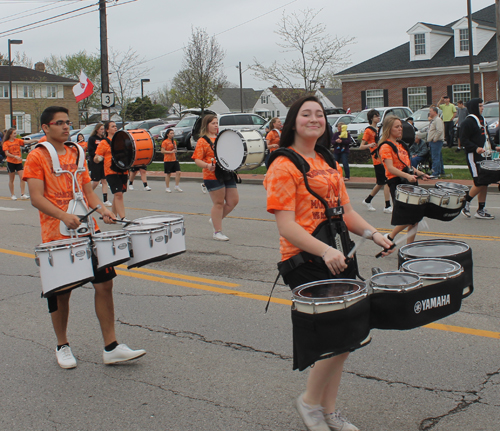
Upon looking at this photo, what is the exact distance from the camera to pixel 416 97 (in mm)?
40938

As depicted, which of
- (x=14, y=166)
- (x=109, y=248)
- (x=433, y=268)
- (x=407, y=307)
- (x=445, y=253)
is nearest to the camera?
(x=407, y=307)

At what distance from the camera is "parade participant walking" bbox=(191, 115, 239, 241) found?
942 cm

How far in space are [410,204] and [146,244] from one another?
3350 mm

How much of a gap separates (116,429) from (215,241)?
6.04 meters

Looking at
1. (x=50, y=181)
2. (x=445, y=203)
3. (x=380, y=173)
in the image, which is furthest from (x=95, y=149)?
(x=50, y=181)

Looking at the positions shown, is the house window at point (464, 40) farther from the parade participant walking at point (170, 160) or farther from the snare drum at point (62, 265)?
the snare drum at point (62, 265)

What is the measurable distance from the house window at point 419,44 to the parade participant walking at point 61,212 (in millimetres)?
39543

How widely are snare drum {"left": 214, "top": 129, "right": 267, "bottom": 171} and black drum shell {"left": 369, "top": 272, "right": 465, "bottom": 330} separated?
21.0 feet

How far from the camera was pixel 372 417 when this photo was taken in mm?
3746

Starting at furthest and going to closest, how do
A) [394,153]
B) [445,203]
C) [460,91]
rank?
[460,91], [394,153], [445,203]

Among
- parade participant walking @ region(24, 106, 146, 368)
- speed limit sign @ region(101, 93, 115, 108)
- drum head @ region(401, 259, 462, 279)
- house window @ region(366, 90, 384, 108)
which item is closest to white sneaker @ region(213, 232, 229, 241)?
parade participant walking @ region(24, 106, 146, 368)

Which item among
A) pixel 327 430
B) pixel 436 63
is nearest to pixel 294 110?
pixel 327 430

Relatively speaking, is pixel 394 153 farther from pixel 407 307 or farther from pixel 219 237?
pixel 407 307

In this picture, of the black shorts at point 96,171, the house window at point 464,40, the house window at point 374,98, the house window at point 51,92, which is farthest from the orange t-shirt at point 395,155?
the house window at point 51,92
